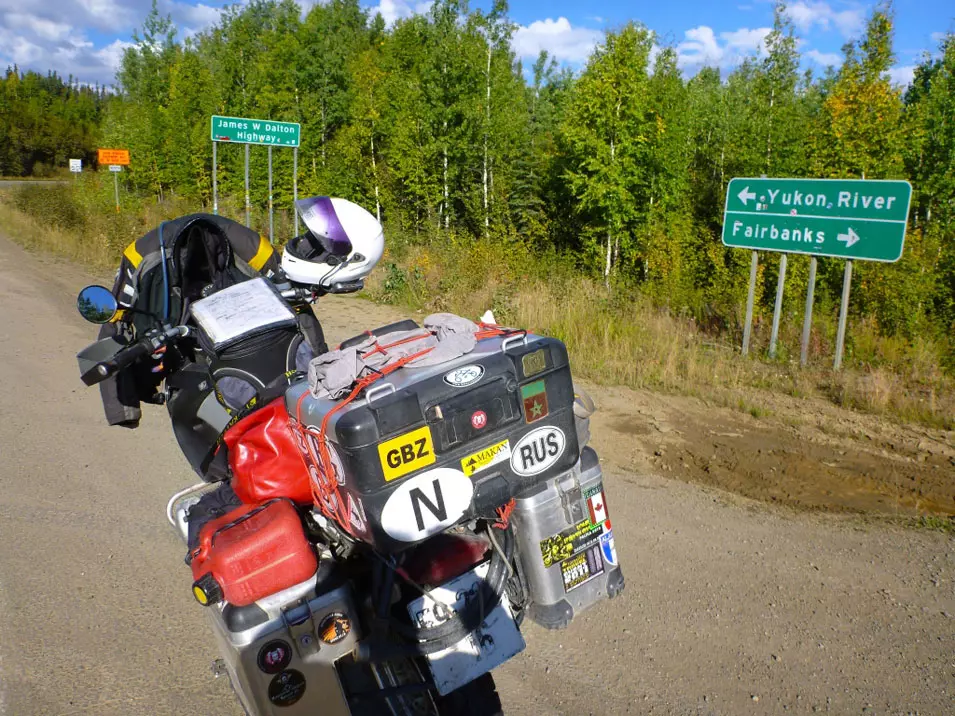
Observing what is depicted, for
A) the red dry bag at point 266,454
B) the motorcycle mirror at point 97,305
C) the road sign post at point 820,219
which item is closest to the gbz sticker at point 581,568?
the red dry bag at point 266,454

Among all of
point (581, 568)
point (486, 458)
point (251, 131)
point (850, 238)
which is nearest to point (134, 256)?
point (486, 458)

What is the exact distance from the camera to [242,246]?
344 cm

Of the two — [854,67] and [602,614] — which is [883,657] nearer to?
[602,614]

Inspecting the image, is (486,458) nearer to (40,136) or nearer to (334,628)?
(334,628)

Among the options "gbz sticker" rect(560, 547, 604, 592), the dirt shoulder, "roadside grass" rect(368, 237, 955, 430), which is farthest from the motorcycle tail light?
"roadside grass" rect(368, 237, 955, 430)

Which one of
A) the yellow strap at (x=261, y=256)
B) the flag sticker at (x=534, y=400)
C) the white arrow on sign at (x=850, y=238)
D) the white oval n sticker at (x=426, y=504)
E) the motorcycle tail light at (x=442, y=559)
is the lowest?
the motorcycle tail light at (x=442, y=559)

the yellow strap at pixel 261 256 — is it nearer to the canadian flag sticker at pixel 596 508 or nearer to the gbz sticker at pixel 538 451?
the gbz sticker at pixel 538 451

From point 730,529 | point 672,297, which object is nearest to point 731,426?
point 730,529

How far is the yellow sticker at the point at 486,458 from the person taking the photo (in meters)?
2.16

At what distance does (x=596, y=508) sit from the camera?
259 centimetres

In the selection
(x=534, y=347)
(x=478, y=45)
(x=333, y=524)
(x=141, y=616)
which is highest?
(x=478, y=45)

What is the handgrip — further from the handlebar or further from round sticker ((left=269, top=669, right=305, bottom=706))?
round sticker ((left=269, top=669, right=305, bottom=706))

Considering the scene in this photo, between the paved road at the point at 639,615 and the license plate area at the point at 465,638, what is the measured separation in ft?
2.31

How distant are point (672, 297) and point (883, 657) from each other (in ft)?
31.7
